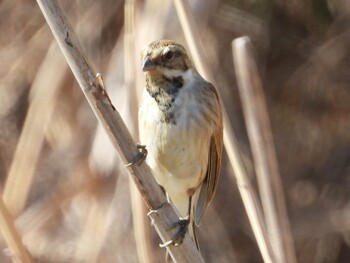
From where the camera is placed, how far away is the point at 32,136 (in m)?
2.72

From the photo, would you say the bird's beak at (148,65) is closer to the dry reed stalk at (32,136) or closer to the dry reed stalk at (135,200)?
the dry reed stalk at (135,200)

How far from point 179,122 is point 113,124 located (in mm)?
515

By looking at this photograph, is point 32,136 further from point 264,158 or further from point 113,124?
point 113,124

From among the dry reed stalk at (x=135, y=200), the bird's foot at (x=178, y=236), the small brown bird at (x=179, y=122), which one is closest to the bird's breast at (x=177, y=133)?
the small brown bird at (x=179, y=122)

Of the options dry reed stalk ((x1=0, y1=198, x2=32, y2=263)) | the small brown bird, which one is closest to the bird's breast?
the small brown bird

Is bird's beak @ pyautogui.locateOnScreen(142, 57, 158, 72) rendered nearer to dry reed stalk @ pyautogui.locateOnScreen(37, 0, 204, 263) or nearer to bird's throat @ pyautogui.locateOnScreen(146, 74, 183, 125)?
bird's throat @ pyautogui.locateOnScreen(146, 74, 183, 125)

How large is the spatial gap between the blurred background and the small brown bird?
0.34 meters

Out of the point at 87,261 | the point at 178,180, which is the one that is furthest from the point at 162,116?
the point at 87,261

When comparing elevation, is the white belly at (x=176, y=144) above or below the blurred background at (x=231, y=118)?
below

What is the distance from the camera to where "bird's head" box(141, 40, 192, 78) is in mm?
2105

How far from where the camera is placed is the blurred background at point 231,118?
2777 millimetres

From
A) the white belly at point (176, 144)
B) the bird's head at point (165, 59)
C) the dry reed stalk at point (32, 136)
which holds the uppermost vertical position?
the dry reed stalk at point (32, 136)

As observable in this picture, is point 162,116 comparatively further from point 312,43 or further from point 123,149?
point 312,43

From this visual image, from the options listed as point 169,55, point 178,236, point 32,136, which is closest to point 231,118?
point 32,136
